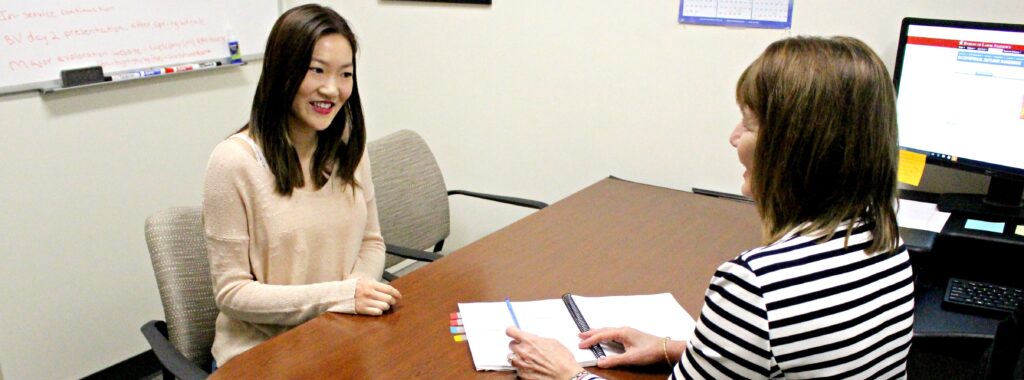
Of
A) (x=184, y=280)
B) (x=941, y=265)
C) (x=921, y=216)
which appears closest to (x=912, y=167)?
(x=921, y=216)

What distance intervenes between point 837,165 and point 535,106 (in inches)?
69.7

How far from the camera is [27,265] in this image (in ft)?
7.75

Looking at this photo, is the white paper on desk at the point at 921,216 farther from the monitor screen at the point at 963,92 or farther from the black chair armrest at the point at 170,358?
the black chair armrest at the point at 170,358

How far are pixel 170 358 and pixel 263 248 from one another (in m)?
0.28

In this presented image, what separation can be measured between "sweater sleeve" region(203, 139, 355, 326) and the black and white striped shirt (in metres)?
0.78

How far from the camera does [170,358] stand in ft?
4.73

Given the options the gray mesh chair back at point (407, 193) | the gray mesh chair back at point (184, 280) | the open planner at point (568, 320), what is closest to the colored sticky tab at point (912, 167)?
the open planner at point (568, 320)

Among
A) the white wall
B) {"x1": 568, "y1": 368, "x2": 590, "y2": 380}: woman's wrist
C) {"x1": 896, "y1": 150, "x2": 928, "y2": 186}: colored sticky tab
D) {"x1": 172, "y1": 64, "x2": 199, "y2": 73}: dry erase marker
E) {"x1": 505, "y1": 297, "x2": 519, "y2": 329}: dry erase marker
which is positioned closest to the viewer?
{"x1": 568, "y1": 368, "x2": 590, "y2": 380}: woman's wrist

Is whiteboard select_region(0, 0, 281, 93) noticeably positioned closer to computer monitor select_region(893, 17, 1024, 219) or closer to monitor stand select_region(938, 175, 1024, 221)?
computer monitor select_region(893, 17, 1024, 219)

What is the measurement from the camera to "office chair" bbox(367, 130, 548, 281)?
2277mm

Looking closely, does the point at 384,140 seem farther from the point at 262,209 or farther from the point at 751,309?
the point at 751,309

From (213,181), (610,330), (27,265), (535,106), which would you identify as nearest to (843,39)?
(610,330)

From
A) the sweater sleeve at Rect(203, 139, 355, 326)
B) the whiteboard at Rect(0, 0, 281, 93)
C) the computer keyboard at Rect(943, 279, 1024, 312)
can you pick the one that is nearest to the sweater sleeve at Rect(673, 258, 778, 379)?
the sweater sleeve at Rect(203, 139, 355, 326)

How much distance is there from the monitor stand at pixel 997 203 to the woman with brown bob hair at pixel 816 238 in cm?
99
